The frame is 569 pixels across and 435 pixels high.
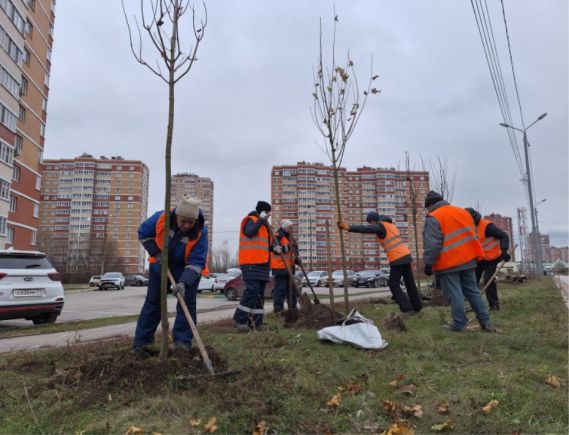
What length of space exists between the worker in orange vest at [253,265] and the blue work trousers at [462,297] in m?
2.50

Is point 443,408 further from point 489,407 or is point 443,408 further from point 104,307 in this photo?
point 104,307

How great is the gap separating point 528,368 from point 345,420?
2.04 metres

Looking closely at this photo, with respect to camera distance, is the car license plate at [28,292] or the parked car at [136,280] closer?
the car license plate at [28,292]

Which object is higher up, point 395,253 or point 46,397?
point 395,253

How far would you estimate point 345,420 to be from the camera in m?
2.67

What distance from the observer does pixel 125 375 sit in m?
3.26

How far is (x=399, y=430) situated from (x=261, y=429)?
81 centimetres

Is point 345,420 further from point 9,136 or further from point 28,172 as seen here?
point 28,172

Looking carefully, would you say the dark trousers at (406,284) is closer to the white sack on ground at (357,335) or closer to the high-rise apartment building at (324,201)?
the white sack on ground at (357,335)

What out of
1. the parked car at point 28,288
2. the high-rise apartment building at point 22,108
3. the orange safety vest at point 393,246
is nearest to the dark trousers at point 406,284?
the orange safety vest at point 393,246

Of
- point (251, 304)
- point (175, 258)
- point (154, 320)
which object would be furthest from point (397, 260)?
point (154, 320)

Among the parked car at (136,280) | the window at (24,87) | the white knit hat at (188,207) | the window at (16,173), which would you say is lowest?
the parked car at (136,280)

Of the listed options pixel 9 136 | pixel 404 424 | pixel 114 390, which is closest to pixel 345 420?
pixel 404 424

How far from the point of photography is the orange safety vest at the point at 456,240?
17.7ft
